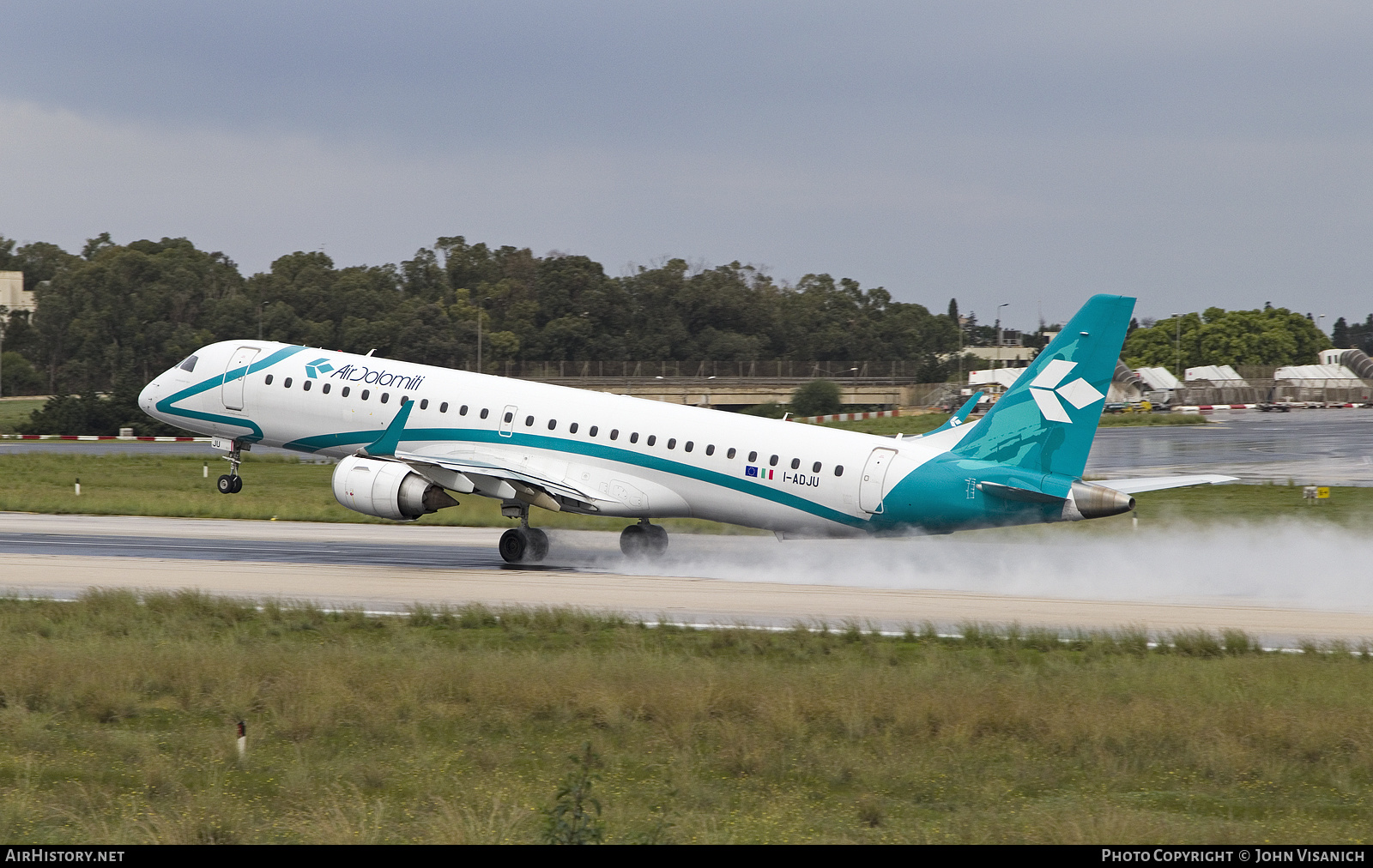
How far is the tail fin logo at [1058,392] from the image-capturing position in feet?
92.0

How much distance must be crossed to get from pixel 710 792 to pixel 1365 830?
6207 mm

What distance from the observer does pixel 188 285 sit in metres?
120

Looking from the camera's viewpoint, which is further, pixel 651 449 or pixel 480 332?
pixel 480 332

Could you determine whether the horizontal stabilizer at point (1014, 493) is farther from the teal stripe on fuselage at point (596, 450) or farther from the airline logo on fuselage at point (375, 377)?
the airline logo on fuselage at point (375, 377)

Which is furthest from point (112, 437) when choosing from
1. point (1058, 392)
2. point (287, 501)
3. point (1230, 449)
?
point (1058, 392)

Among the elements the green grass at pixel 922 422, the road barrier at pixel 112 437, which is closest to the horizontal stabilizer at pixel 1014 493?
the green grass at pixel 922 422

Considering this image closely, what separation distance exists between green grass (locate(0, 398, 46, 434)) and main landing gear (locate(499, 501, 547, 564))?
234 ft

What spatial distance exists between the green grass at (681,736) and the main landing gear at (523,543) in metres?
9.83

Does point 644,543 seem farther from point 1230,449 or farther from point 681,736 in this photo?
point 1230,449

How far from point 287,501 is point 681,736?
35.2 metres

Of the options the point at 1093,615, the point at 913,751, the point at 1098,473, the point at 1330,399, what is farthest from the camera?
the point at 1330,399

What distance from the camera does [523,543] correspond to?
32.8 m

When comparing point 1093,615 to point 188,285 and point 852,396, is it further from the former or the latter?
point 188,285

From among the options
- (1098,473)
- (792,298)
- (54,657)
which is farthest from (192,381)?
(792,298)
